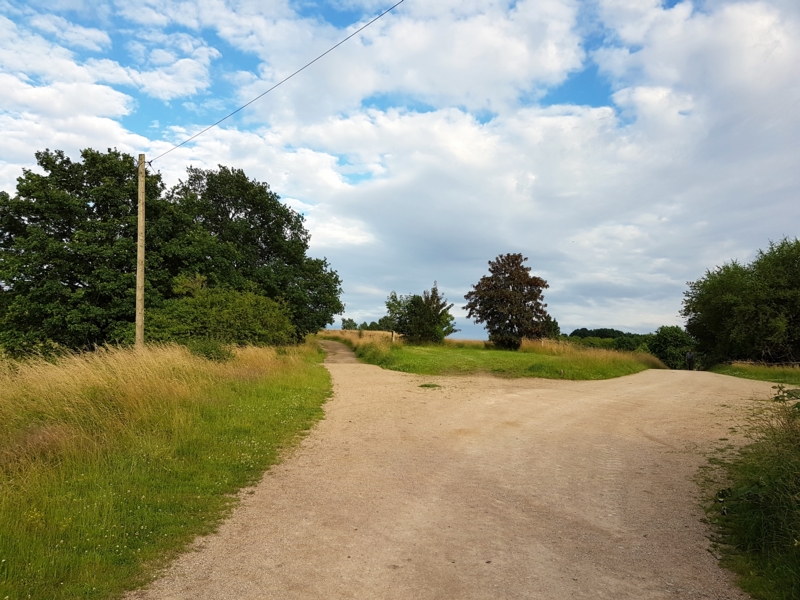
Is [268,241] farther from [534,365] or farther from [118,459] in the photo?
[118,459]

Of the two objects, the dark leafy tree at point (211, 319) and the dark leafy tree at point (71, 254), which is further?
the dark leafy tree at point (71, 254)

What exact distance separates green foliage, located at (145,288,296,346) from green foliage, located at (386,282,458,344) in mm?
16215

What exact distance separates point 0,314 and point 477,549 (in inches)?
1097

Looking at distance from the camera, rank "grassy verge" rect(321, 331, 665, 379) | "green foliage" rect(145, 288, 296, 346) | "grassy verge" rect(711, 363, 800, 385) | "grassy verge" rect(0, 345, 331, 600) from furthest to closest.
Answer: "green foliage" rect(145, 288, 296, 346) → "grassy verge" rect(321, 331, 665, 379) → "grassy verge" rect(711, 363, 800, 385) → "grassy verge" rect(0, 345, 331, 600)

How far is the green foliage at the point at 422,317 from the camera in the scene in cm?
3697

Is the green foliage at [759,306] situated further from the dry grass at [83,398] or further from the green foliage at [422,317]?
the dry grass at [83,398]

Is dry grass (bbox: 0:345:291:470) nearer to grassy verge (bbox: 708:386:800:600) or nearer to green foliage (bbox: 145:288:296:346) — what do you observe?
grassy verge (bbox: 708:386:800:600)

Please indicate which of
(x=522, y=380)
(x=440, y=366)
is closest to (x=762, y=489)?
(x=522, y=380)

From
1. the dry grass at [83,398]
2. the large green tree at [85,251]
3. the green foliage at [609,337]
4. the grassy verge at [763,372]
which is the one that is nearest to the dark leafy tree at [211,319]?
the large green tree at [85,251]

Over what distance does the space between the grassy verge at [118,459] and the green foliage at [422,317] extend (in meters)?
25.5

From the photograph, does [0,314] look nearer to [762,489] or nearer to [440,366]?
[440,366]

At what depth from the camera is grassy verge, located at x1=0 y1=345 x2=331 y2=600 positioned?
→ 144 inches

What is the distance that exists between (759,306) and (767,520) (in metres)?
26.2

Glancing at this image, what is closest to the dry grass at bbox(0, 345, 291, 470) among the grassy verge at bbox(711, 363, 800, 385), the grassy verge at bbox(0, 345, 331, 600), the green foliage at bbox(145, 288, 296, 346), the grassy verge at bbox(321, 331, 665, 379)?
the grassy verge at bbox(0, 345, 331, 600)
